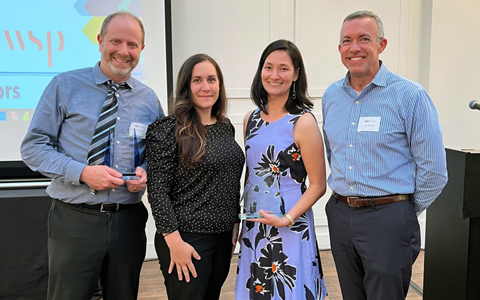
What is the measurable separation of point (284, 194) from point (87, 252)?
948mm

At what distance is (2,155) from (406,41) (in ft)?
13.8

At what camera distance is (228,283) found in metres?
3.28

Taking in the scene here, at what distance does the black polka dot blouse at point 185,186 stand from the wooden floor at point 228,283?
1578 mm

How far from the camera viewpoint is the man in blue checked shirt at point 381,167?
1.67 m

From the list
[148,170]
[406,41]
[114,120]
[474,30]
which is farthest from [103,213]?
[474,30]

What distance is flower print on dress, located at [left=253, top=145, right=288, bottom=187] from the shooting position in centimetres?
176

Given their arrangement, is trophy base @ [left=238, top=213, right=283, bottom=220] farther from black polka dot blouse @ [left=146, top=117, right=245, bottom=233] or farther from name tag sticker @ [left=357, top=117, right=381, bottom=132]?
name tag sticker @ [left=357, top=117, right=381, bottom=132]

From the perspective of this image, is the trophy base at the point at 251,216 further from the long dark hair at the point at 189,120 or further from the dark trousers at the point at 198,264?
the long dark hair at the point at 189,120

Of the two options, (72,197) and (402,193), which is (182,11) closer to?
(72,197)

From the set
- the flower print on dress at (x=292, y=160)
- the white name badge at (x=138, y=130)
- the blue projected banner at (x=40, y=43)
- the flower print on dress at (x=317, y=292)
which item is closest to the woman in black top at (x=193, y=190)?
the white name badge at (x=138, y=130)

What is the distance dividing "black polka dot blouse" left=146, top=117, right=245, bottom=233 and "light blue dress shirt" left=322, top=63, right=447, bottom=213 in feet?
1.92

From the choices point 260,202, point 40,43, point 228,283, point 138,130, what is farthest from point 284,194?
point 40,43

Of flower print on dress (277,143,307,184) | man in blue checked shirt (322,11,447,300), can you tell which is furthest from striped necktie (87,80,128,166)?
man in blue checked shirt (322,11,447,300)

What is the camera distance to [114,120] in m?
1.73
